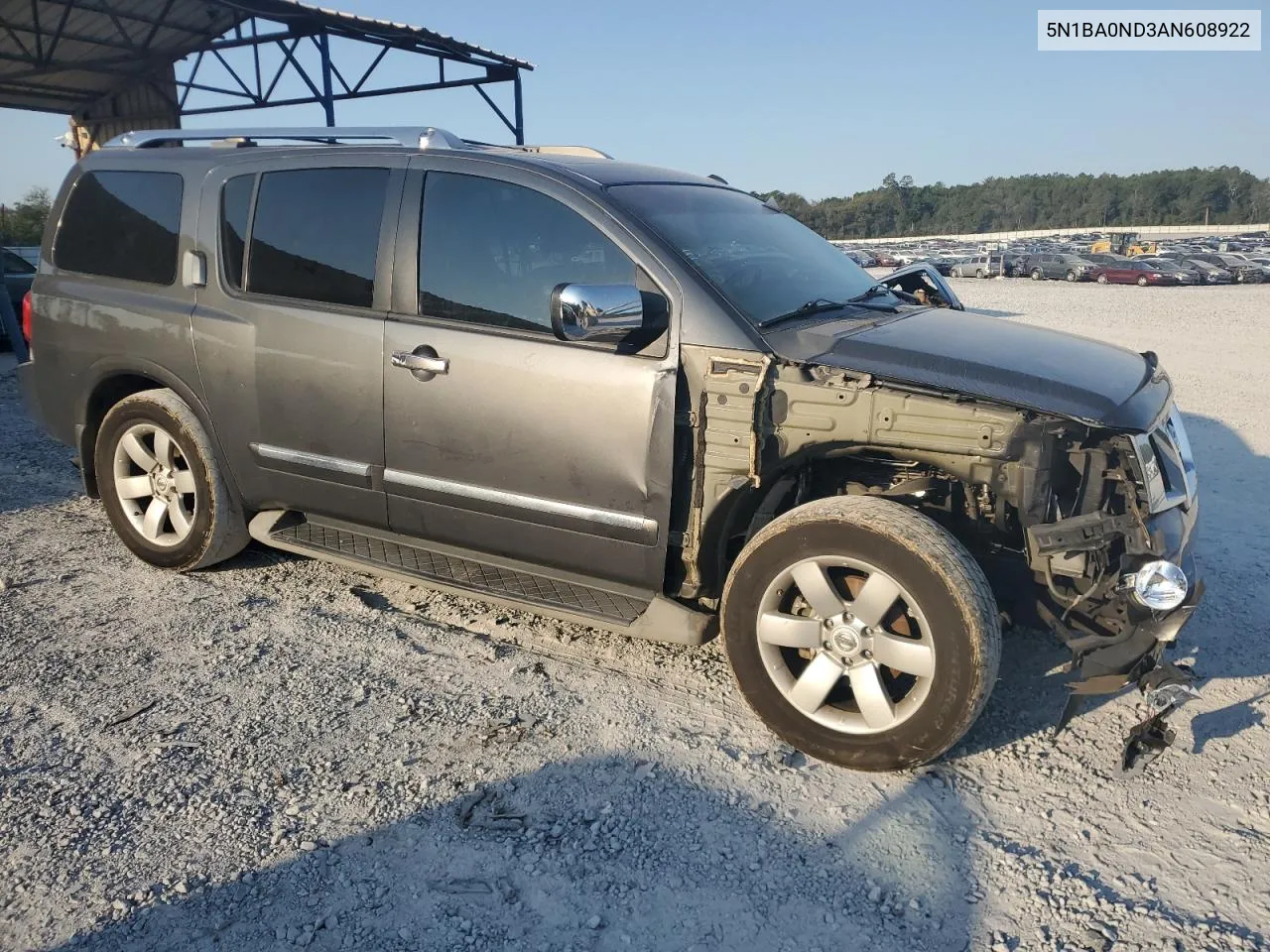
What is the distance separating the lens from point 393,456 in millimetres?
3635

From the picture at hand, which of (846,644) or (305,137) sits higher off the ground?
(305,137)

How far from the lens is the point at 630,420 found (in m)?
3.13

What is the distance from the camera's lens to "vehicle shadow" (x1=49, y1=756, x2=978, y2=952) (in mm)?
2221

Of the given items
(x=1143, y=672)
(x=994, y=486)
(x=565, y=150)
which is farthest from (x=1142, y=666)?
(x=565, y=150)

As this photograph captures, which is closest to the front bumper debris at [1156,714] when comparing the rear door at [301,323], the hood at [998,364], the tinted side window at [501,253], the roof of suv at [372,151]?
the hood at [998,364]

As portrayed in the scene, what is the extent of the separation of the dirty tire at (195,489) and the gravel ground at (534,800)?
1.07 ft

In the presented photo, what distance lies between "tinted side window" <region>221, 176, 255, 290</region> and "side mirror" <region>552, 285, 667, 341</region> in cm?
181

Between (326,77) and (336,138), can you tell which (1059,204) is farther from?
(336,138)

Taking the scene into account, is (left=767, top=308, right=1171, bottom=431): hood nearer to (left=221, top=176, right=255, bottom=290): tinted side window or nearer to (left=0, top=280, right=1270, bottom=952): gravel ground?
(left=0, top=280, right=1270, bottom=952): gravel ground

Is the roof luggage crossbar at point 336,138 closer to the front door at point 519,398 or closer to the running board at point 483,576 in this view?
the front door at point 519,398

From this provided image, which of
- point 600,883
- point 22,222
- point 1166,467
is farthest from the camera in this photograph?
point 22,222

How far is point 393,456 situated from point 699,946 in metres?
2.17

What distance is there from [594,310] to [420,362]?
0.89m

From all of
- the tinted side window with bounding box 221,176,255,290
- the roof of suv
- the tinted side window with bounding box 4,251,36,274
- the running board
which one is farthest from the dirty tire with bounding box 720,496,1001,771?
the tinted side window with bounding box 4,251,36,274
